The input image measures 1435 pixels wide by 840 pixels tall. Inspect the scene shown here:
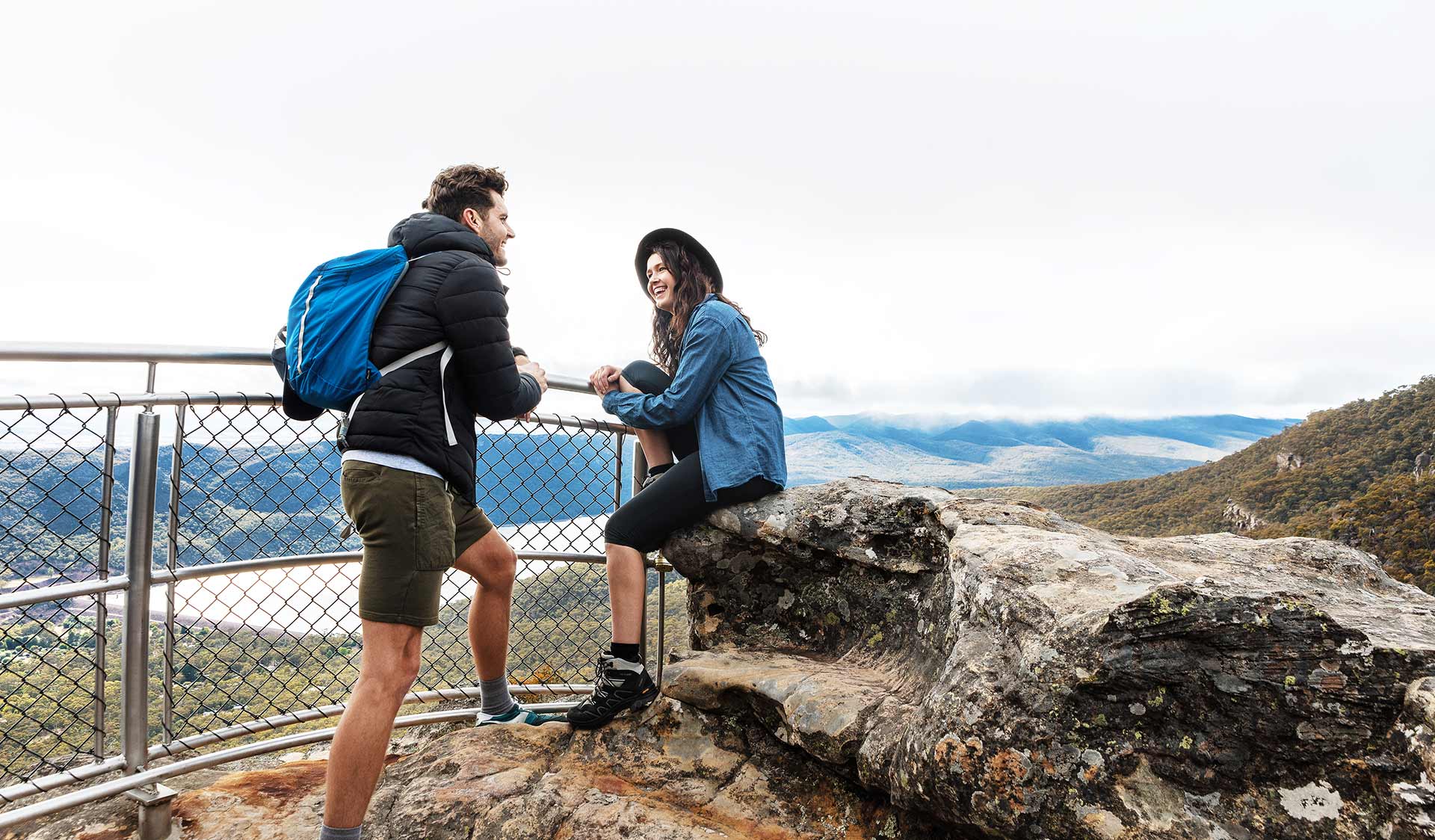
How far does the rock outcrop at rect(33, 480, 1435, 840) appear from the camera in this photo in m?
1.93

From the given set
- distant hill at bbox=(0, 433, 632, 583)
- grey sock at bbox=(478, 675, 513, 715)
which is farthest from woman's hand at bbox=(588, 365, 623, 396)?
grey sock at bbox=(478, 675, 513, 715)

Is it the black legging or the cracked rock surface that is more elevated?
the black legging

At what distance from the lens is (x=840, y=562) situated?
3.33 m

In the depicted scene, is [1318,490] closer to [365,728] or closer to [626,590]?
[626,590]

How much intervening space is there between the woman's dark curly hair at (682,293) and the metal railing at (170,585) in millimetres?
494

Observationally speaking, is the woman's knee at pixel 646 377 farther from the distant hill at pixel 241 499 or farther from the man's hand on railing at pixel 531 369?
the man's hand on railing at pixel 531 369

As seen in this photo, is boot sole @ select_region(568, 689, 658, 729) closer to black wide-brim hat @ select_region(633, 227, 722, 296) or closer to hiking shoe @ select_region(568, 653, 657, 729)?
hiking shoe @ select_region(568, 653, 657, 729)

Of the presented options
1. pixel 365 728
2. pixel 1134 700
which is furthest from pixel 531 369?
pixel 1134 700

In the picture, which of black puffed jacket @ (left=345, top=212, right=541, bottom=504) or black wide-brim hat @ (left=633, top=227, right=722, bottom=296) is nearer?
black puffed jacket @ (left=345, top=212, right=541, bottom=504)

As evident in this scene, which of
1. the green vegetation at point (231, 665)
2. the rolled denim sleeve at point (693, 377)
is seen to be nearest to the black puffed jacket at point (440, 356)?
the rolled denim sleeve at point (693, 377)

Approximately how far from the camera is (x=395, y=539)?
2.42 m

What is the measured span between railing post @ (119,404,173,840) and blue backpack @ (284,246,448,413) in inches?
32.8

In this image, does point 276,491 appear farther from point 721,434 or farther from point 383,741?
point 721,434

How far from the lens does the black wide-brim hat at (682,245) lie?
145 inches
